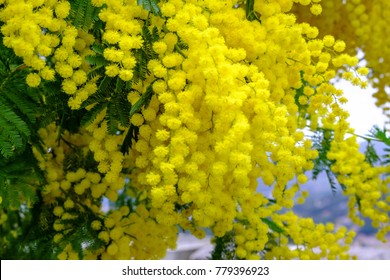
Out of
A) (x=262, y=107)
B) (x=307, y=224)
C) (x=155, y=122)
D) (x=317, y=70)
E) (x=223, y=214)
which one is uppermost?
(x=317, y=70)

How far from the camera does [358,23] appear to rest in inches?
100

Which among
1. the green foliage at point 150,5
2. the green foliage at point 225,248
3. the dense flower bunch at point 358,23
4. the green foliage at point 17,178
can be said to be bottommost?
the green foliage at point 225,248

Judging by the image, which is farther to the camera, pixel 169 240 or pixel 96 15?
pixel 169 240

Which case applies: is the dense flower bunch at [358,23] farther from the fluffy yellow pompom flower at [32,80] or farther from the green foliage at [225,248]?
the fluffy yellow pompom flower at [32,80]

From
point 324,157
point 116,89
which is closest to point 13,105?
point 116,89

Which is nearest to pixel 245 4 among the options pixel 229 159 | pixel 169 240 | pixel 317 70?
pixel 317 70

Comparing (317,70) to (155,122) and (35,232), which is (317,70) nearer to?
(155,122)

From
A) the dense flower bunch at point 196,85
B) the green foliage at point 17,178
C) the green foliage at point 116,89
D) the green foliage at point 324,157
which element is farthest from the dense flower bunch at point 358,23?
the green foliage at point 17,178

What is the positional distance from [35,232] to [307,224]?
978mm

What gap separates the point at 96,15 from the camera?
1576 mm

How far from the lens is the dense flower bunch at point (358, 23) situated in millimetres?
2533

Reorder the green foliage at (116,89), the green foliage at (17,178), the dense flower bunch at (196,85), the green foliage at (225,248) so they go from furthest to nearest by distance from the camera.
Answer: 1. the green foliage at (225,248)
2. the green foliage at (17,178)
3. the green foliage at (116,89)
4. the dense flower bunch at (196,85)

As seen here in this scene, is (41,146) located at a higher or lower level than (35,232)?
higher

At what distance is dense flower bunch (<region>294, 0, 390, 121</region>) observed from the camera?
253 cm
